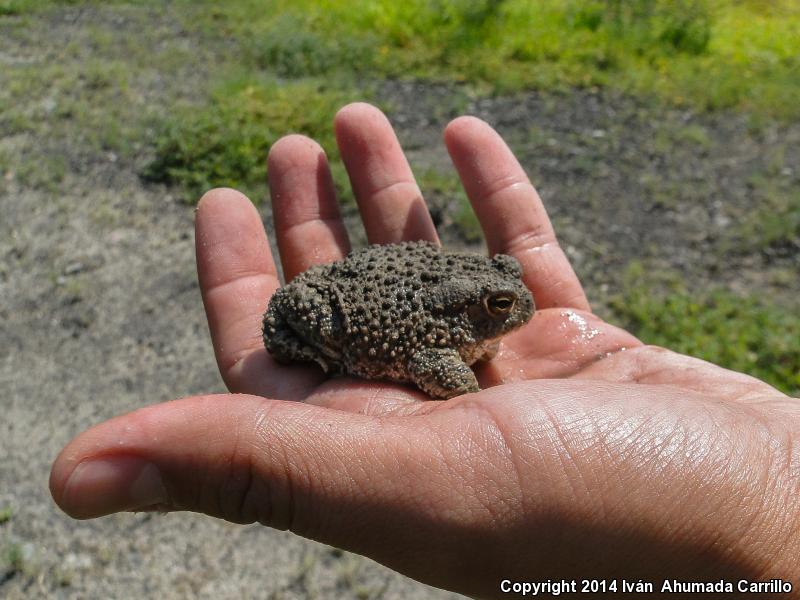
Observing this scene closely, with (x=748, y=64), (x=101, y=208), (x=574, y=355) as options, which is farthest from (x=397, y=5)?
(x=574, y=355)

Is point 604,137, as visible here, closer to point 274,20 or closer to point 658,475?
point 274,20

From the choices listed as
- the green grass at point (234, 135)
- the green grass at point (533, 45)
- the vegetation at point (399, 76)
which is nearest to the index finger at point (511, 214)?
the vegetation at point (399, 76)

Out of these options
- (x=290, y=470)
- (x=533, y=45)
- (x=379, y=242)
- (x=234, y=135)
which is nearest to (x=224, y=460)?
(x=290, y=470)

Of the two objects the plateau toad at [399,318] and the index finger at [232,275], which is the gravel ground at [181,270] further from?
the plateau toad at [399,318]

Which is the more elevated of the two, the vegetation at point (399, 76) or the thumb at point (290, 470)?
the vegetation at point (399, 76)

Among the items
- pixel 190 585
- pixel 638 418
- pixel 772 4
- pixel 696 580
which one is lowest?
pixel 190 585

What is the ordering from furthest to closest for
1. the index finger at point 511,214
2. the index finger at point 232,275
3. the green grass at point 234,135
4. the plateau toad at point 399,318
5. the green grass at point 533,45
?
the green grass at point 533,45, the green grass at point 234,135, the index finger at point 511,214, the index finger at point 232,275, the plateau toad at point 399,318

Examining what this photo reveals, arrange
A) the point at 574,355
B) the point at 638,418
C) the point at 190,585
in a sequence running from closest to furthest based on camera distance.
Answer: the point at 638,418 → the point at 574,355 → the point at 190,585
